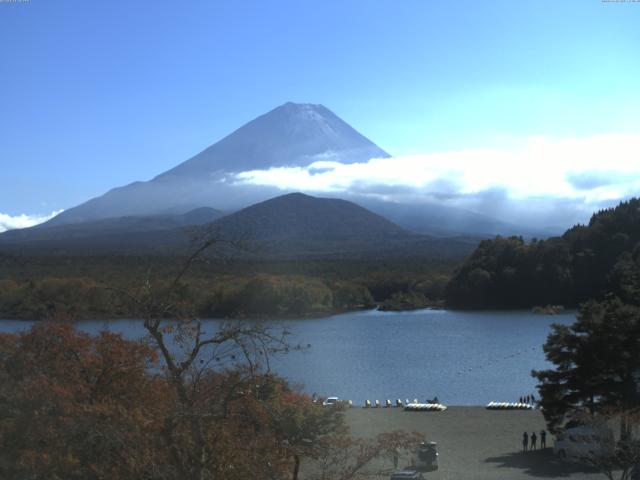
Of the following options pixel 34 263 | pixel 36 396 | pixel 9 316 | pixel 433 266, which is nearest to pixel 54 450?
pixel 36 396

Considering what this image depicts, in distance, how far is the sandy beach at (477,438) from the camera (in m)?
9.30

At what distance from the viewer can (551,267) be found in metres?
38.4

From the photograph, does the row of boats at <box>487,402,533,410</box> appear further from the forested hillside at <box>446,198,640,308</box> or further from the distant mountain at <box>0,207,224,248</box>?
the distant mountain at <box>0,207,224,248</box>

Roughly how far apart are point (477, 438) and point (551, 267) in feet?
93.1

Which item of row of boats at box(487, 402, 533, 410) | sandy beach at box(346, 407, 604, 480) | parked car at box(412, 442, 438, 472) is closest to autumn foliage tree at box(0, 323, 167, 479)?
parked car at box(412, 442, 438, 472)

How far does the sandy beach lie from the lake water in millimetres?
2033

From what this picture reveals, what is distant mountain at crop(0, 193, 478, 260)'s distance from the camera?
68.9m

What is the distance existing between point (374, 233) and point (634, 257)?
57.4 metres

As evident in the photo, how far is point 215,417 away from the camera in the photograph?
3.82 metres

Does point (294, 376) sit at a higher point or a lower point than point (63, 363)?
lower

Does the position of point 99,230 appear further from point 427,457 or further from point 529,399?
point 427,457

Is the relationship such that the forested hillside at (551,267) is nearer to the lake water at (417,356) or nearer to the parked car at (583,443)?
the lake water at (417,356)

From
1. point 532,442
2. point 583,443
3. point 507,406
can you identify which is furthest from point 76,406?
point 507,406

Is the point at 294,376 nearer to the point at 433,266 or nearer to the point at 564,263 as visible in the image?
the point at 564,263
